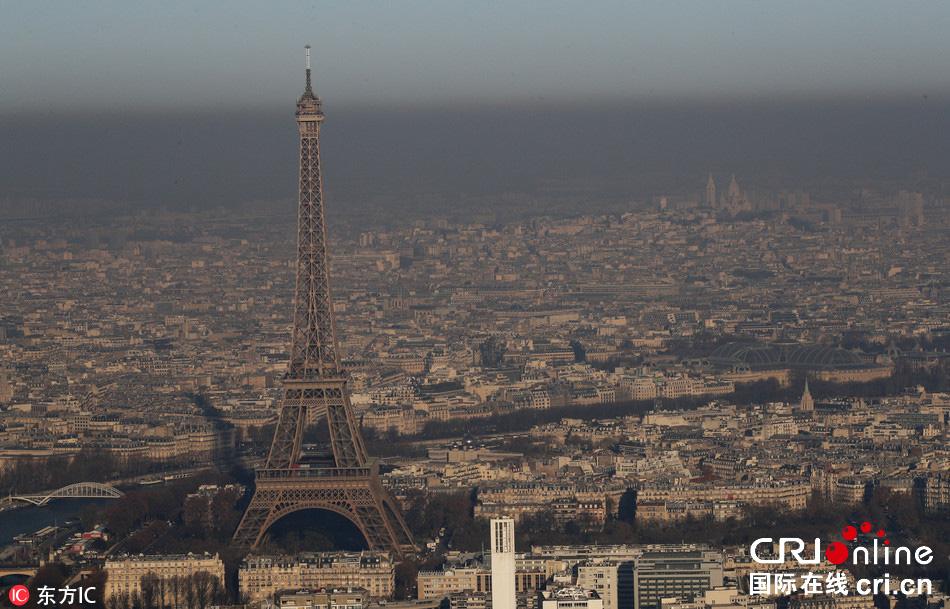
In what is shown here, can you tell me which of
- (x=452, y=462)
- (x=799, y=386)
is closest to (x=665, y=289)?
(x=799, y=386)

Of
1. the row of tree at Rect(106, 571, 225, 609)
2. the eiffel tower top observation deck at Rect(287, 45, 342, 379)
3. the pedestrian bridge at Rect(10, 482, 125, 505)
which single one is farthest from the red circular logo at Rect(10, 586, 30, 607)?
the pedestrian bridge at Rect(10, 482, 125, 505)

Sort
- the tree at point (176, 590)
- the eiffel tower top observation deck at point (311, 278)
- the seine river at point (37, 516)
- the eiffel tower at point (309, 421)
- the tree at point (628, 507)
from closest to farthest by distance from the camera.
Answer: the tree at point (176, 590), the eiffel tower at point (309, 421), the tree at point (628, 507), the seine river at point (37, 516), the eiffel tower top observation deck at point (311, 278)

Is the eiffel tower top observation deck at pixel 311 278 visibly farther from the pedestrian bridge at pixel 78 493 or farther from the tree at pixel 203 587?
the tree at pixel 203 587

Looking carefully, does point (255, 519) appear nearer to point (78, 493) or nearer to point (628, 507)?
point (628, 507)

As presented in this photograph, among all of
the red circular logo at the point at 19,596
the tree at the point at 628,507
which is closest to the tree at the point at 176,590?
the red circular logo at the point at 19,596

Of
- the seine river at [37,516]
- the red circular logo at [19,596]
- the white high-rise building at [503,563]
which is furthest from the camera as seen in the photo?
the seine river at [37,516]

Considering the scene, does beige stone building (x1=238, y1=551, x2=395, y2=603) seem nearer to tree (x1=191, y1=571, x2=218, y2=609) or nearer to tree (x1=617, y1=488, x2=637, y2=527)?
tree (x1=191, y1=571, x2=218, y2=609)

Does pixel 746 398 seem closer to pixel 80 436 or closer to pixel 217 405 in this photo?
pixel 217 405

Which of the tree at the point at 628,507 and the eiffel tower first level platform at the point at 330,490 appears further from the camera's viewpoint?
the tree at the point at 628,507
